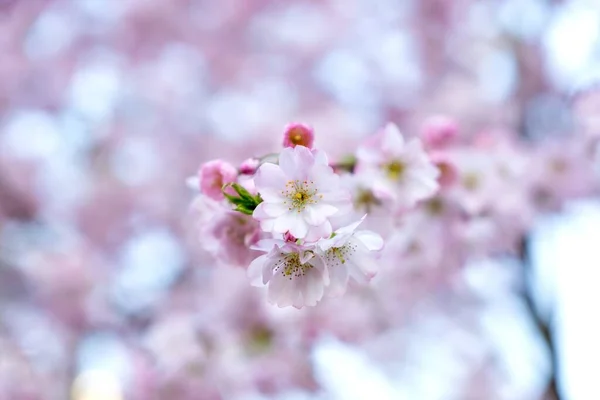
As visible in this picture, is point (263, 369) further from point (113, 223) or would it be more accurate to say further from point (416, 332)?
point (113, 223)

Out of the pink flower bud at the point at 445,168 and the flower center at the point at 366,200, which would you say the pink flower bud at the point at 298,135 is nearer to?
the flower center at the point at 366,200

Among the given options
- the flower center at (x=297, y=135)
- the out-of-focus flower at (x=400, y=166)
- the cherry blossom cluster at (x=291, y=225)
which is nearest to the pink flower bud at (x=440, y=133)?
the out-of-focus flower at (x=400, y=166)

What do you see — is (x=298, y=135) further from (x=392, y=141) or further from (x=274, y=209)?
(x=392, y=141)

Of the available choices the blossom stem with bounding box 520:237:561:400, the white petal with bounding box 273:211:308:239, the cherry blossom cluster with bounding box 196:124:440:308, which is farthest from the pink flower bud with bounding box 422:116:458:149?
the blossom stem with bounding box 520:237:561:400

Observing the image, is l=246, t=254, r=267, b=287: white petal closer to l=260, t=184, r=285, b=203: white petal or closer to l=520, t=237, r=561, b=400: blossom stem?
l=260, t=184, r=285, b=203: white petal

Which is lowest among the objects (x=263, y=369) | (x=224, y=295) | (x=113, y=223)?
(x=263, y=369)

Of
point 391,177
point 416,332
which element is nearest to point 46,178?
point 416,332

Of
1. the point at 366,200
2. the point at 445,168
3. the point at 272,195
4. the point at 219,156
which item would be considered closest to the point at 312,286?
the point at 272,195
